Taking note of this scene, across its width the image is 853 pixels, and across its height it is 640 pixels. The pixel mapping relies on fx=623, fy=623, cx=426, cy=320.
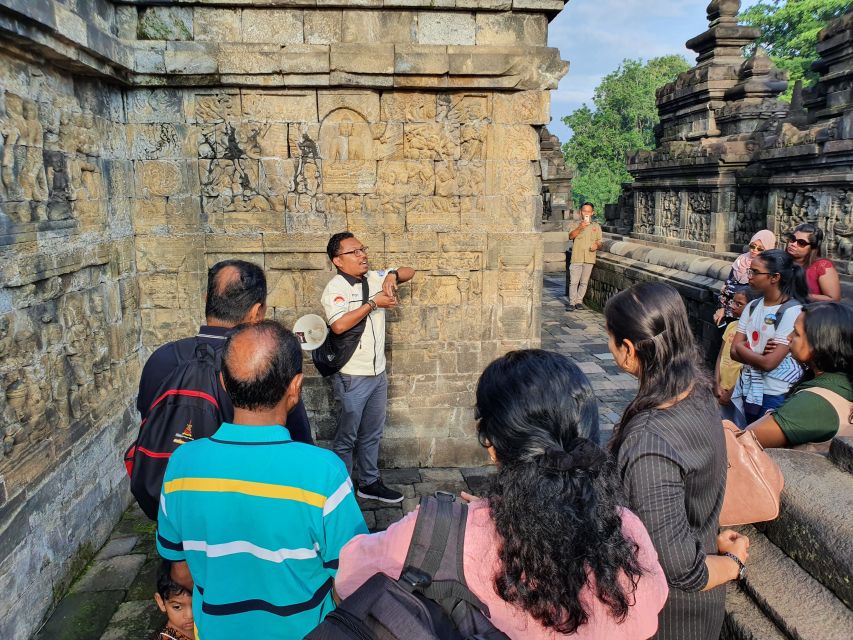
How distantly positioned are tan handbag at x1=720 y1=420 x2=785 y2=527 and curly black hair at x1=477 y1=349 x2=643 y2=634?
0.76 metres

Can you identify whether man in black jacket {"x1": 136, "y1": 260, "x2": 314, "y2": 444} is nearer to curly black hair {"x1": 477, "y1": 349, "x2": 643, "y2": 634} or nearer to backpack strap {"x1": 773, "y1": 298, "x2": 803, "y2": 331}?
curly black hair {"x1": 477, "y1": 349, "x2": 643, "y2": 634}

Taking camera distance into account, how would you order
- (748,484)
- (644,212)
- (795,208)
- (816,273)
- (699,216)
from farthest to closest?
(644,212)
(699,216)
(795,208)
(816,273)
(748,484)

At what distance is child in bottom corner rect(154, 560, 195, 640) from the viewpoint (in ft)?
8.69

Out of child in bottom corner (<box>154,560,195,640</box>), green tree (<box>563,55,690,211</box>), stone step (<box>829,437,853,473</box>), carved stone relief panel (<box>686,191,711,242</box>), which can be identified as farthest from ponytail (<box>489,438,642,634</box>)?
green tree (<box>563,55,690,211</box>)

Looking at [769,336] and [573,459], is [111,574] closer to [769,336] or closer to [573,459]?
[573,459]

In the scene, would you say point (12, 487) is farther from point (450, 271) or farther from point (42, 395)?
point (450, 271)

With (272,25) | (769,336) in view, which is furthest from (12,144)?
(769,336)

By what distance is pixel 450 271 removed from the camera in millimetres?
5383

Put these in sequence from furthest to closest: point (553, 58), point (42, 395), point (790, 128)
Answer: point (790, 128) → point (553, 58) → point (42, 395)

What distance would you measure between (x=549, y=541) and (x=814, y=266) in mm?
4976

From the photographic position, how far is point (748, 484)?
2.08 meters

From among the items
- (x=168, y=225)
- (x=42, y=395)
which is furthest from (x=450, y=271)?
(x=42, y=395)

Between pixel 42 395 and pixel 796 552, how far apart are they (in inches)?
150

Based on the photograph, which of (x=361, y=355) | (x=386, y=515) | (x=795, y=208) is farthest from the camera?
(x=795, y=208)
